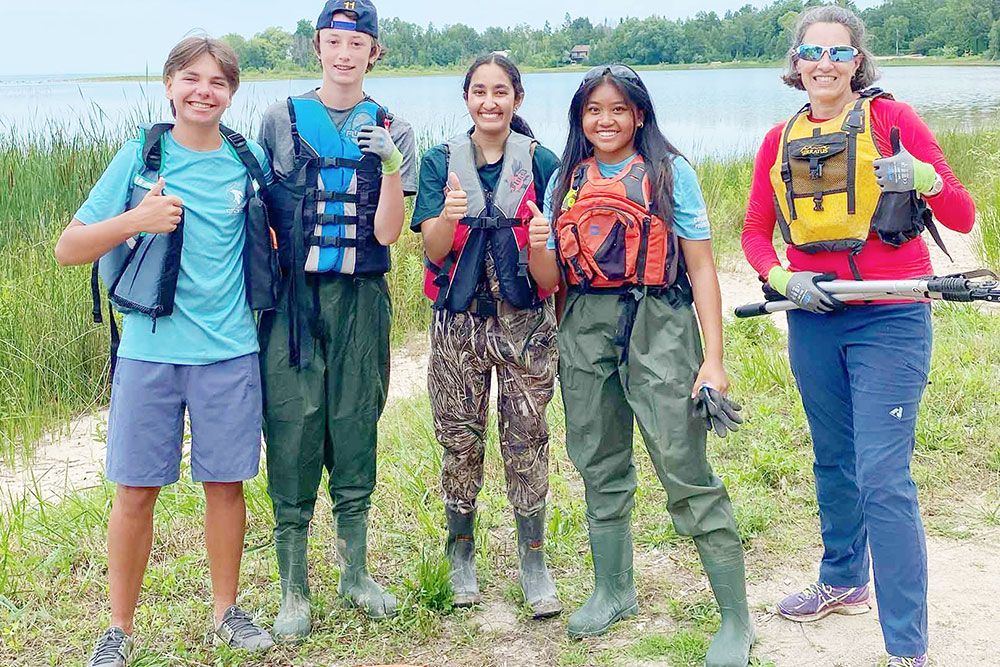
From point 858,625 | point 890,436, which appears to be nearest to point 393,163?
point 890,436

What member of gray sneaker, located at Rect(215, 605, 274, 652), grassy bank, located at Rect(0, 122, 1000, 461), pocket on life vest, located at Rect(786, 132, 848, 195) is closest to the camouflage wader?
gray sneaker, located at Rect(215, 605, 274, 652)

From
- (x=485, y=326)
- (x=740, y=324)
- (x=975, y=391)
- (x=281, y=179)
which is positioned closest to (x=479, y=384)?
(x=485, y=326)

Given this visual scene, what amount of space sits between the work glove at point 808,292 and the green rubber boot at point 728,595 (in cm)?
77

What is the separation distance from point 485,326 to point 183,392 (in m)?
1.01

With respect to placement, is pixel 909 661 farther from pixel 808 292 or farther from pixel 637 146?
pixel 637 146

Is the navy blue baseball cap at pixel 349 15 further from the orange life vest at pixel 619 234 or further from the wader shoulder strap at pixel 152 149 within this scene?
the orange life vest at pixel 619 234

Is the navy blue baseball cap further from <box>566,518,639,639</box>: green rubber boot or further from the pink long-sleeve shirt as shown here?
<box>566,518,639,639</box>: green rubber boot

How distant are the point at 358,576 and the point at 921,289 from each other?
215 centimetres

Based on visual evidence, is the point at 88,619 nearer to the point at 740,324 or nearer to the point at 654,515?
the point at 654,515

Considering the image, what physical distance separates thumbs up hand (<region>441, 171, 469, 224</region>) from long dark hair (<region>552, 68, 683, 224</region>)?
0.31 metres

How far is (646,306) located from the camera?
314 centimetres

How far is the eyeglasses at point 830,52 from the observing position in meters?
3.03

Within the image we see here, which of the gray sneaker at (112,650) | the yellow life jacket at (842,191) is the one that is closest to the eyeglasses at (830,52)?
the yellow life jacket at (842,191)

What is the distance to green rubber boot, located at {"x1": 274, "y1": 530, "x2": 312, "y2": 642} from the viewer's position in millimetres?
3432
